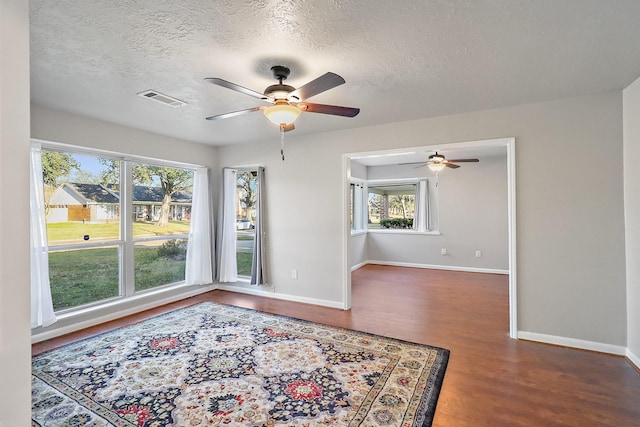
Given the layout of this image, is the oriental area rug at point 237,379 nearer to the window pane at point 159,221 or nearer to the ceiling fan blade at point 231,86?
the window pane at point 159,221

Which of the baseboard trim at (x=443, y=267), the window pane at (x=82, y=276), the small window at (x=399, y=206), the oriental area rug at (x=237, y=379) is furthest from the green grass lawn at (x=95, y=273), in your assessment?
the small window at (x=399, y=206)

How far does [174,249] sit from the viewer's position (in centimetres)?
492

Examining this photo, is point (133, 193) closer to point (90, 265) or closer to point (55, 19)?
point (90, 265)

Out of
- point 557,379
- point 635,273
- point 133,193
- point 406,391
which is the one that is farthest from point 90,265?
point 635,273

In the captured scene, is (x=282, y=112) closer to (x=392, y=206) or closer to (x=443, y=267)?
(x=443, y=267)

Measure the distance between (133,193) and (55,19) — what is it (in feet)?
9.44

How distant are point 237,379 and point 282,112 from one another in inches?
84.8

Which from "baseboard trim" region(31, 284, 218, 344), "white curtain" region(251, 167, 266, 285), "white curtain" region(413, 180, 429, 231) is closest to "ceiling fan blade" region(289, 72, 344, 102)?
"white curtain" region(251, 167, 266, 285)

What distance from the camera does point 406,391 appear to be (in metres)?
2.30

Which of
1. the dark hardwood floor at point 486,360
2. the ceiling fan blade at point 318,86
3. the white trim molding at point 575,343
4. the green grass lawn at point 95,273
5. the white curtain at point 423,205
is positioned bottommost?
the dark hardwood floor at point 486,360

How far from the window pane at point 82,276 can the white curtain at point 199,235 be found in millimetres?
1069

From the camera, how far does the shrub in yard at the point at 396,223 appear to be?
773 centimetres

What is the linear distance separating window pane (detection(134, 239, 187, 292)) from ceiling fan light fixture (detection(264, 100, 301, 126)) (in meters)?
3.25

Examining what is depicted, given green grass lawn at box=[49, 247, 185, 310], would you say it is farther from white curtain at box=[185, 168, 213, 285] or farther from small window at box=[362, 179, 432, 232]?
small window at box=[362, 179, 432, 232]
